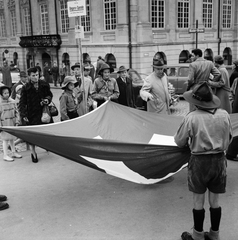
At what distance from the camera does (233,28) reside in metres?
30.7

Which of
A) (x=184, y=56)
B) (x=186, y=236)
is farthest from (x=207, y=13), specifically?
(x=186, y=236)

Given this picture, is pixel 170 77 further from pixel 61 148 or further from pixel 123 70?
pixel 61 148

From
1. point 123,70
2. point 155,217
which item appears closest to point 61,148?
point 155,217

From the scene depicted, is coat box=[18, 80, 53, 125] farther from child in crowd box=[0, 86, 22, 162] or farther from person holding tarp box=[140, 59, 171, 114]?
person holding tarp box=[140, 59, 171, 114]

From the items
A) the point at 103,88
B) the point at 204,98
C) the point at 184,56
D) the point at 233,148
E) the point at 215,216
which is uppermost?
the point at 204,98

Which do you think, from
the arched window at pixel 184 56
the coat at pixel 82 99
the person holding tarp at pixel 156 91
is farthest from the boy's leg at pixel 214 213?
the arched window at pixel 184 56

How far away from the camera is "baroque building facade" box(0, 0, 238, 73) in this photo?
24062 millimetres

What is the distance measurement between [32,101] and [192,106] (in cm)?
340

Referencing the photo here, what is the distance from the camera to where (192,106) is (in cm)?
727

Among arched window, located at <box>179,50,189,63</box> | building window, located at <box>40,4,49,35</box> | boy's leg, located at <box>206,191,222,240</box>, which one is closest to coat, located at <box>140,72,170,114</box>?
boy's leg, located at <box>206,191,222,240</box>

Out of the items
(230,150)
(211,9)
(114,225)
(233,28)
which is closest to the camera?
(114,225)

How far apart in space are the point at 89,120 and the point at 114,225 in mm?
2420

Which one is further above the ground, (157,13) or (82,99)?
(157,13)

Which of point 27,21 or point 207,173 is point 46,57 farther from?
point 207,173
